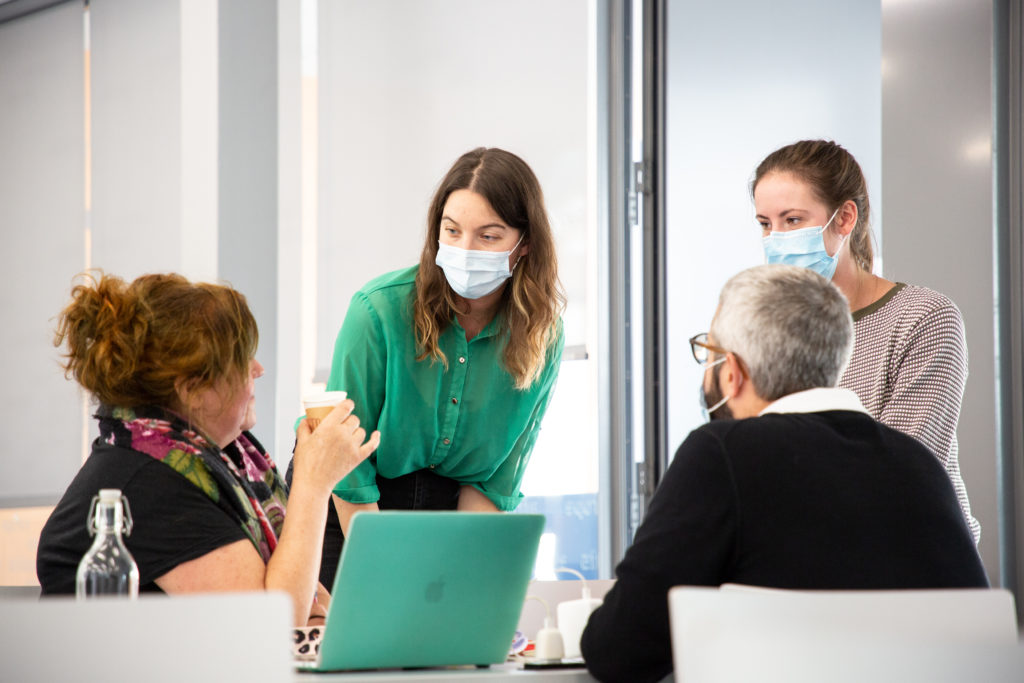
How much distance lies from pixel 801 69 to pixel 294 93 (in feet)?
6.27

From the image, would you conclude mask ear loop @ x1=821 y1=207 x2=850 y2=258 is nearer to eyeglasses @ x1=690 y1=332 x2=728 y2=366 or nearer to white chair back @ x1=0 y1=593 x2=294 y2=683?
eyeglasses @ x1=690 y1=332 x2=728 y2=366

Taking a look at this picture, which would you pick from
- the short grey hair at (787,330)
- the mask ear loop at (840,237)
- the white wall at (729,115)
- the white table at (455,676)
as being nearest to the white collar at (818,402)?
the short grey hair at (787,330)

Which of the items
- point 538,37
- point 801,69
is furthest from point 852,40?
point 538,37

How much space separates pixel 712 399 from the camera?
1.60 m

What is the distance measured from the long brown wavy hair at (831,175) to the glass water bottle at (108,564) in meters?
1.56

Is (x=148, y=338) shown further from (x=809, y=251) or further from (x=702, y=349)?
(x=809, y=251)

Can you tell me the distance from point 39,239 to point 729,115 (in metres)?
2.85

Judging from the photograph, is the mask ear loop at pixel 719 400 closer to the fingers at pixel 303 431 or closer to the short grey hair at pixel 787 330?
the short grey hair at pixel 787 330

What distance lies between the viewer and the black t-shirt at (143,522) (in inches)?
57.4

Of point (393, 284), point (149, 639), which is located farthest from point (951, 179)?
point (149, 639)

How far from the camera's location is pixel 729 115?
12.4 feet

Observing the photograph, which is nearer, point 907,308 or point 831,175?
point 907,308

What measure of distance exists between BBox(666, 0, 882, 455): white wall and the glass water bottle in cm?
265

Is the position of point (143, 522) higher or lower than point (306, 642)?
higher
